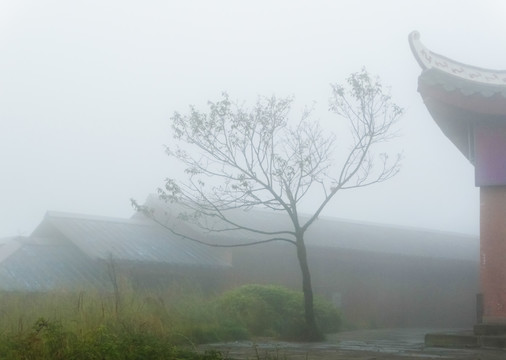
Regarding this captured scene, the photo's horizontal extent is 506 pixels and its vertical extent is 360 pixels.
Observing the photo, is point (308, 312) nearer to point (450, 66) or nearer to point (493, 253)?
point (493, 253)

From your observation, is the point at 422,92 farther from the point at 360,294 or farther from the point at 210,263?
the point at 360,294

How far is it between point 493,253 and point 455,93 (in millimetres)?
2317

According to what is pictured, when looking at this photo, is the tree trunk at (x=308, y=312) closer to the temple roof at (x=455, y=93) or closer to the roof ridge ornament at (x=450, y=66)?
the temple roof at (x=455, y=93)

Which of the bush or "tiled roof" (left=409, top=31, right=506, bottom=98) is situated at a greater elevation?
"tiled roof" (left=409, top=31, right=506, bottom=98)

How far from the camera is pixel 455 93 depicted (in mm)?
10781

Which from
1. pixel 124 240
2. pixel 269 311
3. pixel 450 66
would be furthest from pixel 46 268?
pixel 450 66

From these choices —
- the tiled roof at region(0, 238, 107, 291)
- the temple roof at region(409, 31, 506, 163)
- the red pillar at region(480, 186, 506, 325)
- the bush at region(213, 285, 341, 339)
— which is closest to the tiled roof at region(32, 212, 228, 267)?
the tiled roof at region(0, 238, 107, 291)

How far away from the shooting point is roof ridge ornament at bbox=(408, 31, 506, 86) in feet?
36.4

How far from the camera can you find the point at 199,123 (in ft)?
44.1

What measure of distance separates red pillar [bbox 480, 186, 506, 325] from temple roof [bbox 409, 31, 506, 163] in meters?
1.11

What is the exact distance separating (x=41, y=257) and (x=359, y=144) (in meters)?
11.3

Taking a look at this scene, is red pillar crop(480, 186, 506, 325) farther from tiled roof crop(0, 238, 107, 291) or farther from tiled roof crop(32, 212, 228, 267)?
tiled roof crop(32, 212, 228, 267)

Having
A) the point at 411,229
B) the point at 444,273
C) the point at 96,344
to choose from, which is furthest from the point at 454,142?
the point at 411,229

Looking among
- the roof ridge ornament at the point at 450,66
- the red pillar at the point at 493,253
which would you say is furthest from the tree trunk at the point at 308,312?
the roof ridge ornament at the point at 450,66
